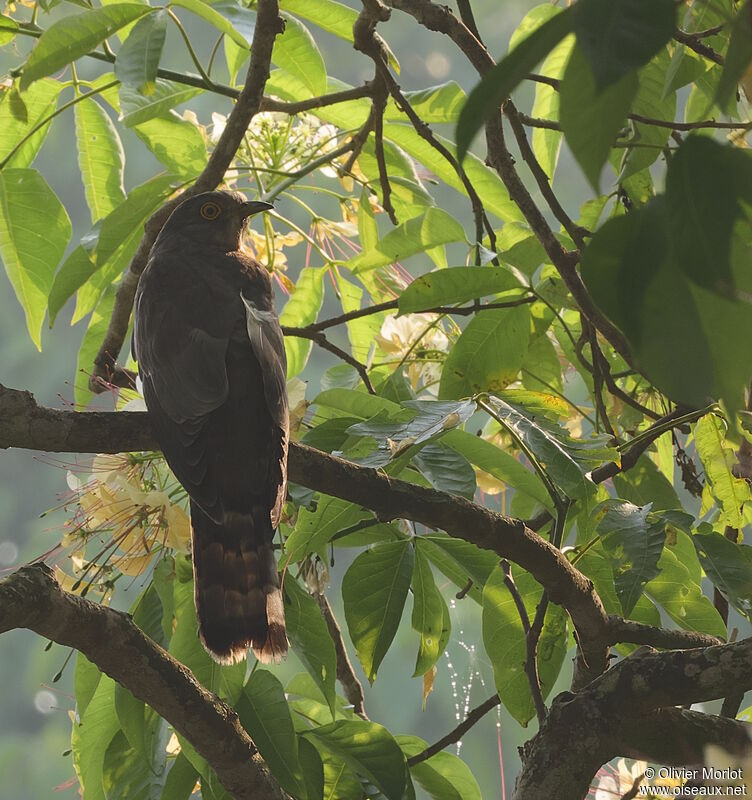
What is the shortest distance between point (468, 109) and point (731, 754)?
0.98 metres

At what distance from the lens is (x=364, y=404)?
1333 mm

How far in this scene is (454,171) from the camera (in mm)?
1759

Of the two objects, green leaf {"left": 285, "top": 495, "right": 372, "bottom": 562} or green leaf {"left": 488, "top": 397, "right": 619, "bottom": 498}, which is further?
green leaf {"left": 285, "top": 495, "right": 372, "bottom": 562}

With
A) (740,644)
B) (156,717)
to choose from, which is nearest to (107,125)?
(156,717)

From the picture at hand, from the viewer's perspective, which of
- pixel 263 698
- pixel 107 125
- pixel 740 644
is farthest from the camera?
pixel 107 125

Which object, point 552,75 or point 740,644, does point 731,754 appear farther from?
point 552,75

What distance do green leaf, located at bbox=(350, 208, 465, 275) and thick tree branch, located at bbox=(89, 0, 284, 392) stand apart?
0.34 m

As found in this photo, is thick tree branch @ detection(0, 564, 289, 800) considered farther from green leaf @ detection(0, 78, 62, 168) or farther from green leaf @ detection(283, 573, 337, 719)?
green leaf @ detection(0, 78, 62, 168)

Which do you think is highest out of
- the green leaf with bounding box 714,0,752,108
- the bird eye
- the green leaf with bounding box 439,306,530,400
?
the bird eye

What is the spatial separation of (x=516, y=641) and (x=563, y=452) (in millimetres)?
327

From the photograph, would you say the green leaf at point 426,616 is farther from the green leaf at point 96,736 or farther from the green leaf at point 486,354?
the green leaf at point 96,736

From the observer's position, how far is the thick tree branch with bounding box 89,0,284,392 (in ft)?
4.94

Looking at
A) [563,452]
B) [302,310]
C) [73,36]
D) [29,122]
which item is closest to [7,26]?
[29,122]

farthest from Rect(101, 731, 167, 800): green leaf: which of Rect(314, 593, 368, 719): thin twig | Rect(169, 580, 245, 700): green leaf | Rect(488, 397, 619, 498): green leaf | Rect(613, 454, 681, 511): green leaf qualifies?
Rect(613, 454, 681, 511): green leaf
